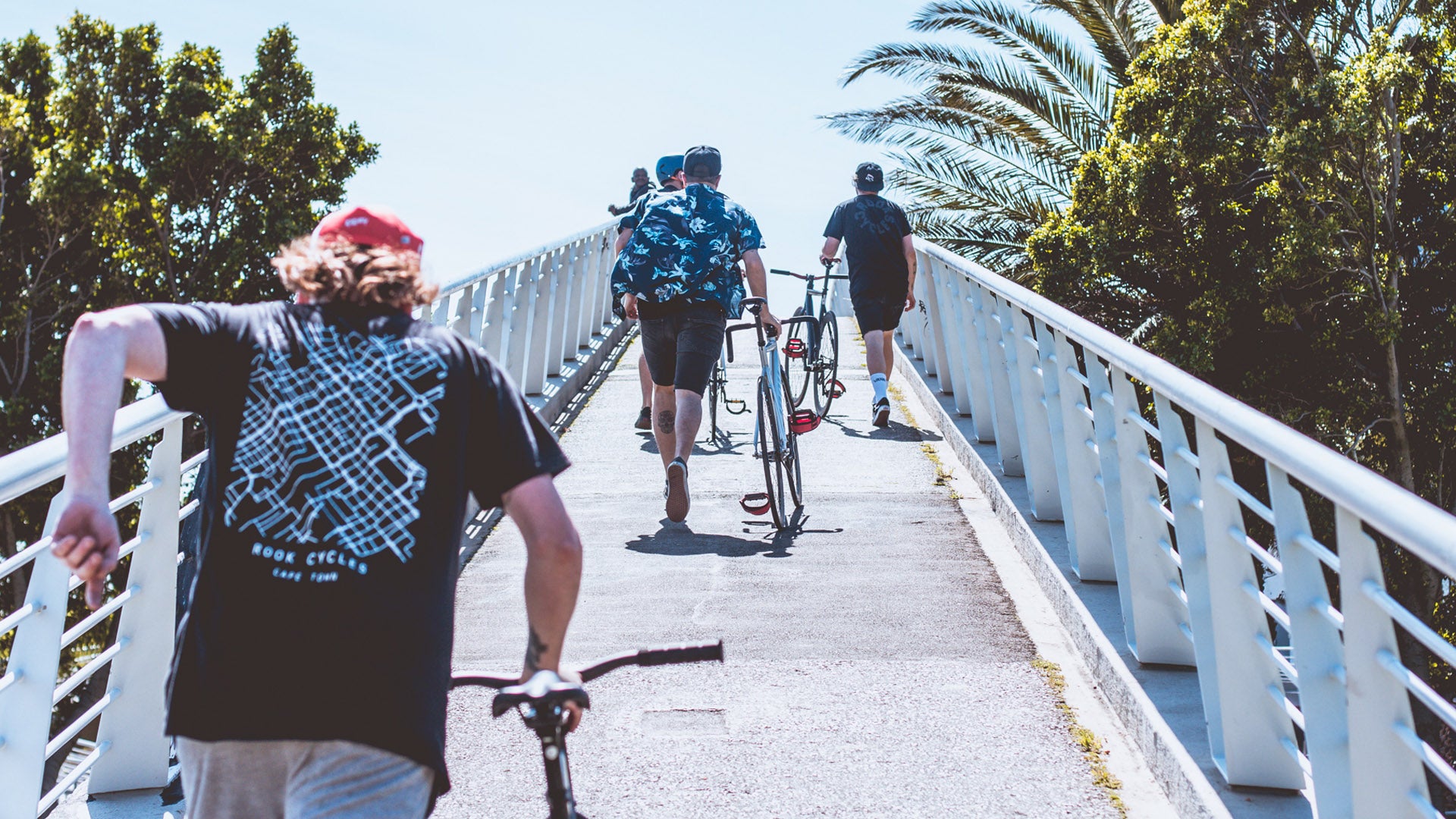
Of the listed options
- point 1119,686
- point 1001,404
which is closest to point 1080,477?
point 1119,686

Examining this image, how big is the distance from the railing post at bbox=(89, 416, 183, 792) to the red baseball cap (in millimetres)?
1857

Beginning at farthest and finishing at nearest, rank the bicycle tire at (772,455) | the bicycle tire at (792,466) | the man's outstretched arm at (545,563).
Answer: the bicycle tire at (792,466), the bicycle tire at (772,455), the man's outstretched arm at (545,563)

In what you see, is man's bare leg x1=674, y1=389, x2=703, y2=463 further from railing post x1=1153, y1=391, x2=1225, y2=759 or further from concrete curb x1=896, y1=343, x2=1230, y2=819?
railing post x1=1153, y1=391, x2=1225, y2=759

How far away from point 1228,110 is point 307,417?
1388 centimetres

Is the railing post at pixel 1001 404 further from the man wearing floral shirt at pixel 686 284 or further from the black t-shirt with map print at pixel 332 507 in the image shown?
the black t-shirt with map print at pixel 332 507

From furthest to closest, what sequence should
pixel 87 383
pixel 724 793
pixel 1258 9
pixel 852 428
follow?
1. pixel 1258 9
2. pixel 852 428
3. pixel 724 793
4. pixel 87 383

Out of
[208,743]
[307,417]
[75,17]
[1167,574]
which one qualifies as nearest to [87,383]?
[307,417]

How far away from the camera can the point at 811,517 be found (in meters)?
7.91

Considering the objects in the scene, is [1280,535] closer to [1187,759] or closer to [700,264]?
[1187,759]

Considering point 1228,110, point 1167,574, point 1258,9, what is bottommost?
point 1167,574

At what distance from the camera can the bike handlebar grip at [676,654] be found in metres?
2.07

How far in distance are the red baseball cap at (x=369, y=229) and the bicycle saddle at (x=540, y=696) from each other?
74 centimetres

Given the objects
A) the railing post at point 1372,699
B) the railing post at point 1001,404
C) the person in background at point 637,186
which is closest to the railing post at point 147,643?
the railing post at point 1372,699

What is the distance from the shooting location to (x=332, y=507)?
6.83 ft
